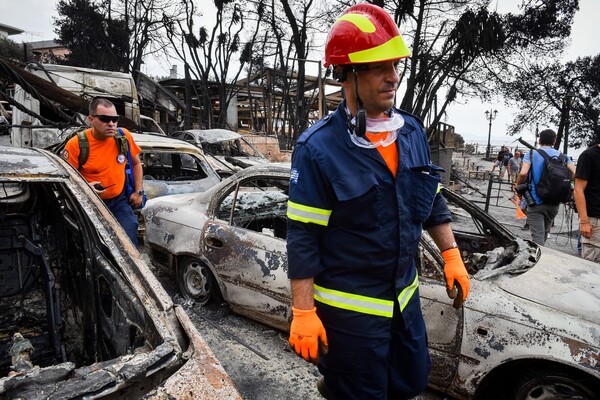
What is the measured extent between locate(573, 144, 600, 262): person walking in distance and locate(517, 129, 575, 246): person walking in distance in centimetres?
62

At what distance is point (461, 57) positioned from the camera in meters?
13.6

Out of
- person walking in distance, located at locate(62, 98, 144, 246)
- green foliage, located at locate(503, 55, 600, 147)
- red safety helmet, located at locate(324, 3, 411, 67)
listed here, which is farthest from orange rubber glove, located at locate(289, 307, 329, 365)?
green foliage, located at locate(503, 55, 600, 147)

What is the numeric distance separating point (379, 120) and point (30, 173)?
194cm

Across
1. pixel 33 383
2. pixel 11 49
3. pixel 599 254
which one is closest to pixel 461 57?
pixel 599 254

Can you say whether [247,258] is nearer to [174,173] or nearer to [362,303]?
[362,303]

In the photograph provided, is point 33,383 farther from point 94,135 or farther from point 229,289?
point 94,135

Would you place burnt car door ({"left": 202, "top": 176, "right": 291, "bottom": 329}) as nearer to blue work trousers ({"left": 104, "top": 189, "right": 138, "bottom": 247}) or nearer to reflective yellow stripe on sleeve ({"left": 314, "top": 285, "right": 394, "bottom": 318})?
blue work trousers ({"left": 104, "top": 189, "right": 138, "bottom": 247})

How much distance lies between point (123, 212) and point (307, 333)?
2.82 metres

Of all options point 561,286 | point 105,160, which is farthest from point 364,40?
point 105,160

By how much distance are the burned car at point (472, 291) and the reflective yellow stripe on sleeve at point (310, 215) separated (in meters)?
1.21

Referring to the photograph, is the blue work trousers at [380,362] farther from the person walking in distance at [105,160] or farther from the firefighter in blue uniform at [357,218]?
the person walking in distance at [105,160]

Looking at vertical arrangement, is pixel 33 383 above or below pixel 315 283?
below

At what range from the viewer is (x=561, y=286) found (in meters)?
2.52

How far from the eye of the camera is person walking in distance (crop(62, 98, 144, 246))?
11.6ft
